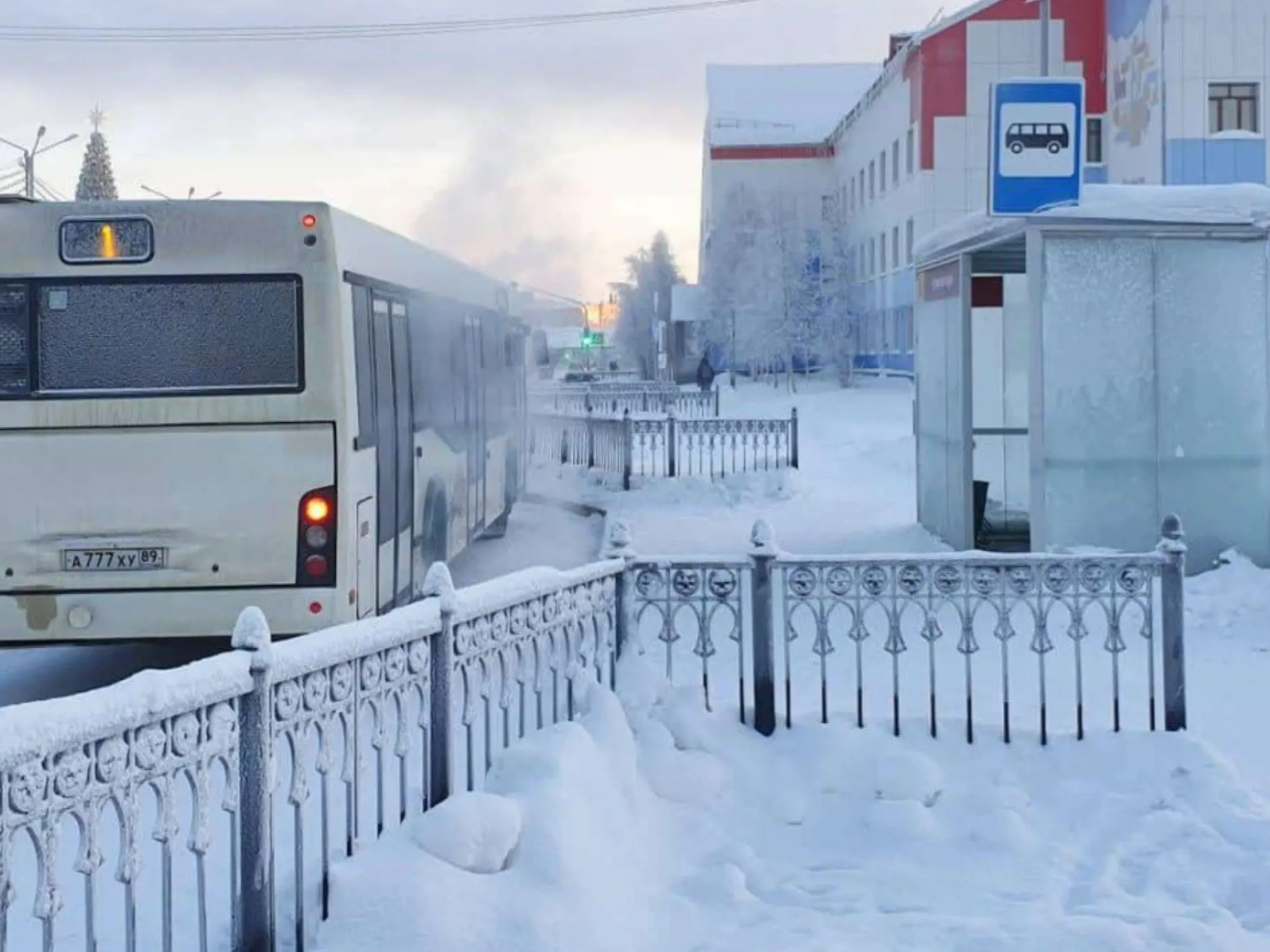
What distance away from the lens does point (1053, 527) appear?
479 inches

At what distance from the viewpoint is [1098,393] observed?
1224 centimetres

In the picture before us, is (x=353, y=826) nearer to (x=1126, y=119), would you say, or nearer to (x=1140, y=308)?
(x=1140, y=308)

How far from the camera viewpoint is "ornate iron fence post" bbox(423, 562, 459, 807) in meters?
5.45

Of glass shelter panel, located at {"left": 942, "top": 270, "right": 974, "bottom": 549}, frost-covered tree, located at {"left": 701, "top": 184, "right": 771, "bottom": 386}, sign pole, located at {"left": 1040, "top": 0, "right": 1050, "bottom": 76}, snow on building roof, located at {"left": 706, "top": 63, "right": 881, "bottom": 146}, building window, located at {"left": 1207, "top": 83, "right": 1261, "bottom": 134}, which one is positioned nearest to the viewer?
sign pole, located at {"left": 1040, "top": 0, "right": 1050, "bottom": 76}

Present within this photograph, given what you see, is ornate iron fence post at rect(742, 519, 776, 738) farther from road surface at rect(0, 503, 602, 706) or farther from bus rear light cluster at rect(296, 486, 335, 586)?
road surface at rect(0, 503, 602, 706)

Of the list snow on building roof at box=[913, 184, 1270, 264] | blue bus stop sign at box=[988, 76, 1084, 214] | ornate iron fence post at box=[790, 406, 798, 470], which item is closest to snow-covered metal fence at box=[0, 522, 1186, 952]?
snow on building roof at box=[913, 184, 1270, 264]

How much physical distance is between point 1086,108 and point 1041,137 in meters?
38.0

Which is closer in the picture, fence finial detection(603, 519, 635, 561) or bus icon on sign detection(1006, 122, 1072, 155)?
fence finial detection(603, 519, 635, 561)

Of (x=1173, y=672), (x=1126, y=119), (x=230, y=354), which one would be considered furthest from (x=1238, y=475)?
(x=1126, y=119)

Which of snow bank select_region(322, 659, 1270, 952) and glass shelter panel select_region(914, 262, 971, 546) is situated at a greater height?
glass shelter panel select_region(914, 262, 971, 546)

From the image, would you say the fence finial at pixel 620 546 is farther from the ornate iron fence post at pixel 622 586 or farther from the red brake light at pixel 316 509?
the red brake light at pixel 316 509

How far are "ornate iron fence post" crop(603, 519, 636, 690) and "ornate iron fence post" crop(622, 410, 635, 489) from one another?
16.5 metres

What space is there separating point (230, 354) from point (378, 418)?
4.28ft

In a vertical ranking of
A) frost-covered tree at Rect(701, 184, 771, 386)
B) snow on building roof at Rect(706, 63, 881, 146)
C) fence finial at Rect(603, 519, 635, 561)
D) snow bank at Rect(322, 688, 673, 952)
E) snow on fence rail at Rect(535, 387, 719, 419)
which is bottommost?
snow bank at Rect(322, 688, 673, 952)
